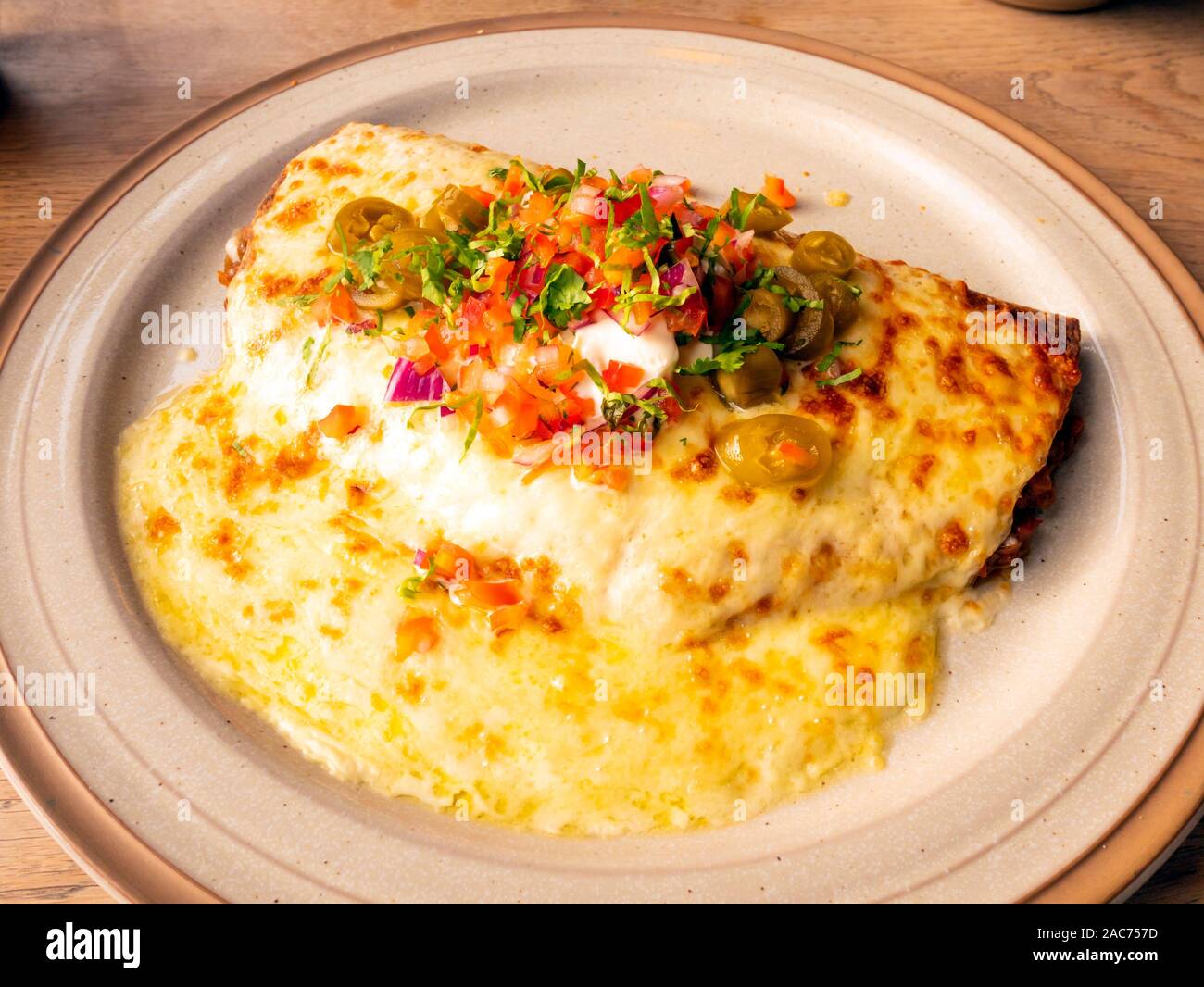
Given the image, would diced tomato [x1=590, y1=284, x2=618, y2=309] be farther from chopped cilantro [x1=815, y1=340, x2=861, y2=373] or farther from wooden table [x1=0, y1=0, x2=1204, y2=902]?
wooden table [x1=0, y1=0, x2=1204, y2=902]

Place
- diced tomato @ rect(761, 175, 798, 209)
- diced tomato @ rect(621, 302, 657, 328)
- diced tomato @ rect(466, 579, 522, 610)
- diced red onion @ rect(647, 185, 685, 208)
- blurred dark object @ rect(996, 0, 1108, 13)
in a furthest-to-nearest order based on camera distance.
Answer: blurred dark object @ rect(996, 0, 1108, 13) < diced tomato @ rect(761, 175, 798, 209) < diced red onion @ rect(647, 185, 685, 208) < diced tomato @ rect(466, 579, 522, 610) < diced tomato @ rect(621, 302, 657, 328)

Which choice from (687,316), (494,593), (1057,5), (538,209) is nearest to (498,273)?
(538,209)

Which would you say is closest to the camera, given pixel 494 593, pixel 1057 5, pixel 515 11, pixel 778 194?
pixel 494 593

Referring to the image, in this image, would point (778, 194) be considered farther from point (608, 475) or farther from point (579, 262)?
point (608, 475)

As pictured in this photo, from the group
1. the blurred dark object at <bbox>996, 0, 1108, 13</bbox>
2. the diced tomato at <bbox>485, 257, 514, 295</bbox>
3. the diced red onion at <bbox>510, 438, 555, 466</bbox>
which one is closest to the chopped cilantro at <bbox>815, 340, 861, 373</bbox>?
the diced red onion at <bbox>510, 438, 555, 466</bbox>

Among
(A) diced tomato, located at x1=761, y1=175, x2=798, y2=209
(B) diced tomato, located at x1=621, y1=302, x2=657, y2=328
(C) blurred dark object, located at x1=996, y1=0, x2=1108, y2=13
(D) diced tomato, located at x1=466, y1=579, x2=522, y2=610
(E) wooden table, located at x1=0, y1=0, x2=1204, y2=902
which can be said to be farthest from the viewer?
(C) blurred dark object, located at x1=996, y1=0, x2=1108, y2=13

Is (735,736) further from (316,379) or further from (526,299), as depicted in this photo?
(316,379)
